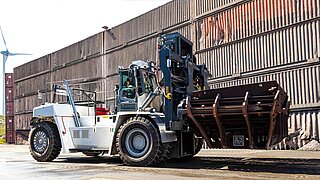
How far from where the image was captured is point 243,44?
22250 millimetres

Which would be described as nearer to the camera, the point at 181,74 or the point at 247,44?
the point at 181,74

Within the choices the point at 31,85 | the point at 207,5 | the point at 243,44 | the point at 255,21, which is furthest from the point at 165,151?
the point at 31,85

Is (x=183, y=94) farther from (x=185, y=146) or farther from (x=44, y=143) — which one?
(x=44, y=143)

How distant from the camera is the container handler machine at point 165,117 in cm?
1030

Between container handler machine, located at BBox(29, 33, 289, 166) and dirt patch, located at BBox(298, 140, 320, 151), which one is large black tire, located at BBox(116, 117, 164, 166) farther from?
dirt patch, located at BBox(298, 140, 320, 151)

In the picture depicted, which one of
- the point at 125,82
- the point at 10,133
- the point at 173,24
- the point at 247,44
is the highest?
the point at 173,24

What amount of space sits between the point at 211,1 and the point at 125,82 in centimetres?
1308

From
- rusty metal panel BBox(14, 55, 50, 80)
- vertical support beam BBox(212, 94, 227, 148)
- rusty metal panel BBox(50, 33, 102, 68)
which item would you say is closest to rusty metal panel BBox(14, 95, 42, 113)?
rusty metal panel BBox(14, 55, 50, 80)

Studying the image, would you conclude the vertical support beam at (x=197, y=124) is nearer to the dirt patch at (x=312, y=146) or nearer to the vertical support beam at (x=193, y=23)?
the dirt patch at (x=312, y=146)

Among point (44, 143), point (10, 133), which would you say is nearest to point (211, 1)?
point (44, 143)

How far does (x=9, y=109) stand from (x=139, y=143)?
40.5m

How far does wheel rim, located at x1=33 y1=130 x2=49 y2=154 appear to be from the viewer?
1426 cm

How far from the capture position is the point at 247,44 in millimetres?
22031

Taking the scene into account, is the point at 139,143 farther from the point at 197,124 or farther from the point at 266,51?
the point at 266,51
